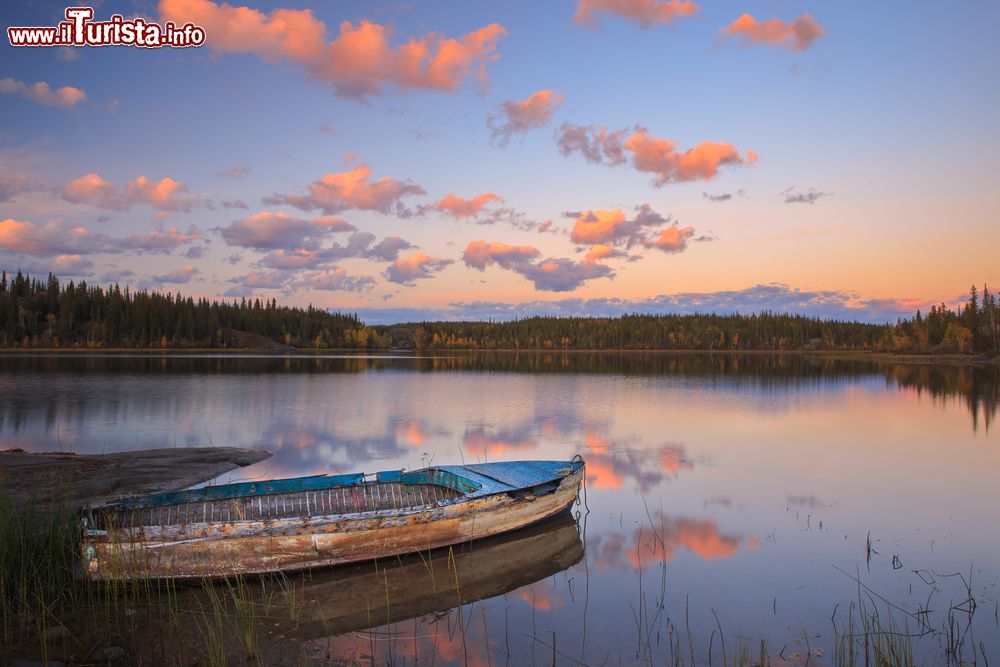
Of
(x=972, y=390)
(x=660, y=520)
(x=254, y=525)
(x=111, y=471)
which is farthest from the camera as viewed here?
(x=972, y=390)

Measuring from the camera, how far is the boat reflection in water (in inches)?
315

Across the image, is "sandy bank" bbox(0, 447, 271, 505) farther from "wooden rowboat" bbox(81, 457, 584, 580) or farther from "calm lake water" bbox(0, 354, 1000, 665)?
"wooden rowboat" bbox(81, 457, 584, 580)

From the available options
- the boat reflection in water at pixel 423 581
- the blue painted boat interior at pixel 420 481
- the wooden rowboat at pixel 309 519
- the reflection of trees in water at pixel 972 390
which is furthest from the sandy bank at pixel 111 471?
the reflection of trees in water at pixel 972 390

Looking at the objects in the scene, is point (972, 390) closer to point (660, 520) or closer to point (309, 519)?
point (660, 520)

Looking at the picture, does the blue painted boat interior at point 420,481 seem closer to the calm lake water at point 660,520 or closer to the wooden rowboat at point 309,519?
the wooden rowboat at point 309,519

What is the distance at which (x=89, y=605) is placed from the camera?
24.9 feet

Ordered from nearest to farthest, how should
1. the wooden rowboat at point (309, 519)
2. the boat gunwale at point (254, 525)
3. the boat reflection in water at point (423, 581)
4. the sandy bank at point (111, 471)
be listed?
the boat reflection in water at point (423, 581), the boat gunwale at point (254, 525), the wooden rowboat at point (309, 519), the sandy bank at point (111, 471)

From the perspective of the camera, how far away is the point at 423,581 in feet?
30.2

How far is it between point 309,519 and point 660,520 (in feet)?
23.0

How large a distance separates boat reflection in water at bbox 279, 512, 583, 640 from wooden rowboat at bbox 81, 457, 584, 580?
24 cm

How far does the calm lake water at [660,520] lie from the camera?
7.69 m

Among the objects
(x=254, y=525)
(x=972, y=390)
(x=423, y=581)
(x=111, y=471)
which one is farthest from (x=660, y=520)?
(x=972, y=390)

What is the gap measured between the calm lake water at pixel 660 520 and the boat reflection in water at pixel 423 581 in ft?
0.15

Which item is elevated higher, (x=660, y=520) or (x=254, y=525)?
(x=254, y=525)
